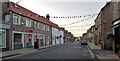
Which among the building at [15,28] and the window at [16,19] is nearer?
the building at [15,28]

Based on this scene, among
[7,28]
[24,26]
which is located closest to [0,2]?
[7,28]

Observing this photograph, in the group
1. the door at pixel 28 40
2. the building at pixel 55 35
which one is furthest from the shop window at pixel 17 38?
the building at pixel 55 35

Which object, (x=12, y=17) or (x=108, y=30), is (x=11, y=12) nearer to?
(x=12, y=17)

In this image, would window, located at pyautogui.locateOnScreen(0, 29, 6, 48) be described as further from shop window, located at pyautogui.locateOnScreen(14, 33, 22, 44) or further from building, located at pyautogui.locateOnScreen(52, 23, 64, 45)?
building, located at pyautogui.locateOnScreen(52, 23, 64, 45)

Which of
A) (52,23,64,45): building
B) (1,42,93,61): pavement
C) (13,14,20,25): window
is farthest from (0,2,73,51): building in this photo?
(52,23,64,45): building

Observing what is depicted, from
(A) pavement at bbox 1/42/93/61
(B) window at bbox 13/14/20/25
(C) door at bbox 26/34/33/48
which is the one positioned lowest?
(A) pavement at bbox 1/42/93/61

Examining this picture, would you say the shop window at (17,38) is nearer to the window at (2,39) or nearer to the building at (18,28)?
the building at (18,28)

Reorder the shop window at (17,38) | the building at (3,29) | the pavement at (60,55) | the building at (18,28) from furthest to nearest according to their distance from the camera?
the shop window at (17,38) < the building at (18,28) < the building at (3,29) < the pavement at (60,55)

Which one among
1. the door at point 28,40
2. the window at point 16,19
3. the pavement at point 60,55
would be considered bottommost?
the pavement at point 60,55

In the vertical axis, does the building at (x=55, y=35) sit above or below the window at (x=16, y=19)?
below

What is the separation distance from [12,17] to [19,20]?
1.93 m

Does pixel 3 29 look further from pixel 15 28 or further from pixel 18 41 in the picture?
pixel 18 41

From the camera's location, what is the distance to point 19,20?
754 inches

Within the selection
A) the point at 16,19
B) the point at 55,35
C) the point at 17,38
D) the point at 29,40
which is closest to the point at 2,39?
the point at 17,38
